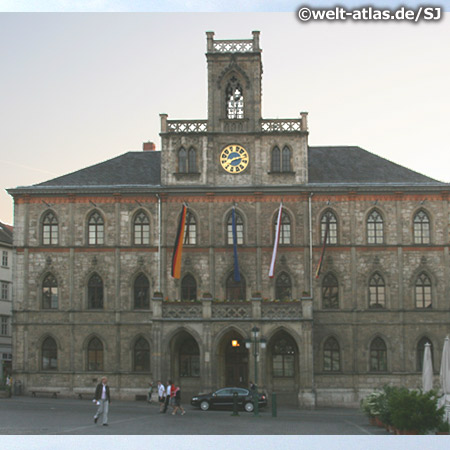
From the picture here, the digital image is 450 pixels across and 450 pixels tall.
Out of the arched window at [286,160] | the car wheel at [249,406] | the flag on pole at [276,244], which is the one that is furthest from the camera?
the arched window at [286,160]

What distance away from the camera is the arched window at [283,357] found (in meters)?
52.2

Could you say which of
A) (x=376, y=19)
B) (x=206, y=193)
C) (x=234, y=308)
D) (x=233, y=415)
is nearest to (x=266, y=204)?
(x=206, y=193)

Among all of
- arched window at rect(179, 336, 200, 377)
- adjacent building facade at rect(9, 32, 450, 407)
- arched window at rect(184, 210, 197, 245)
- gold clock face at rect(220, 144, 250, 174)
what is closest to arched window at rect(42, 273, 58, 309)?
adjacent building facade at rect(9, 32, 450, 407)

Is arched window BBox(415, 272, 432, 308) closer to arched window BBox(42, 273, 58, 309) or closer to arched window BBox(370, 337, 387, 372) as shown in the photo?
arched window BBox(370, 337, 387, 372)

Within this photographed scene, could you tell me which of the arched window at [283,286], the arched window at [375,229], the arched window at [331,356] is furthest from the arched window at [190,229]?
the arched window at [375,229]

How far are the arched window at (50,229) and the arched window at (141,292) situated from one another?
5678 millimetres

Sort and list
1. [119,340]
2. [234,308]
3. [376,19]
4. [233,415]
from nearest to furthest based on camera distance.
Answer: [376,19]
[233,415]
[234,308]
[119,340]

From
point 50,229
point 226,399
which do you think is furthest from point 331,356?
point 50,229

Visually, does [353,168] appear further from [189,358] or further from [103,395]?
[103,395]

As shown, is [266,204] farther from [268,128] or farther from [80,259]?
[80,259]

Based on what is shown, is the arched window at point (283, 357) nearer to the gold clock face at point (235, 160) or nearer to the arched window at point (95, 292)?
the gold clock face at point (235, 160)

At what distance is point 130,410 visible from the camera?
43812mm

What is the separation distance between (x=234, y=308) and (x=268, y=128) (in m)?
11.8

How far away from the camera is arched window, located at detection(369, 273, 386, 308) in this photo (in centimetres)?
5288
